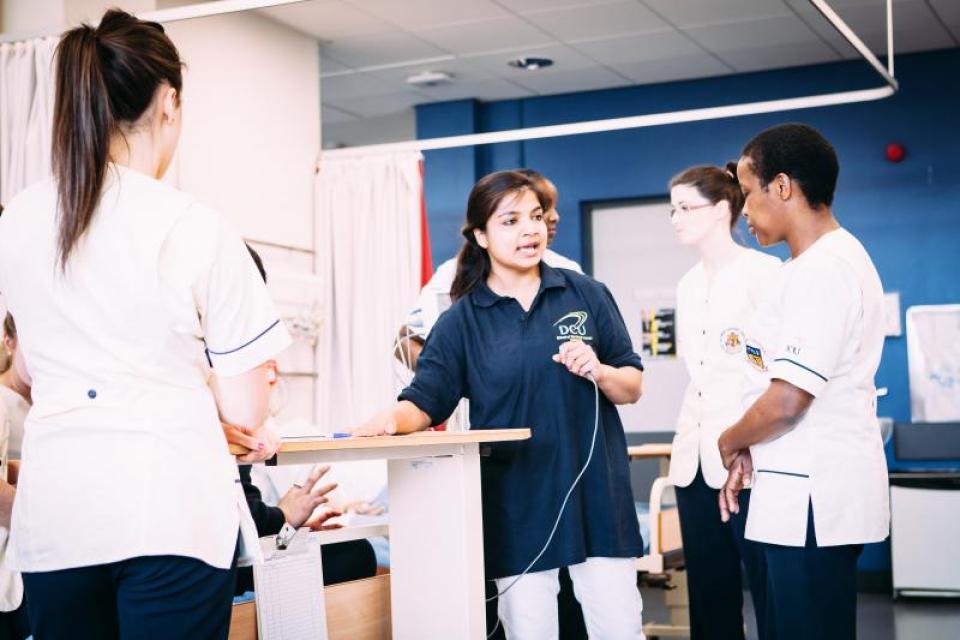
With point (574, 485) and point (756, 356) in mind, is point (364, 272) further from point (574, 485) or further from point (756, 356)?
point (756, 356)

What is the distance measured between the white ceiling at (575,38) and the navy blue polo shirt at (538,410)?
3368 mm

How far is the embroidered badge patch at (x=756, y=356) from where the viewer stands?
2.57 m

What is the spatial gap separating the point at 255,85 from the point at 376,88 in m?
1.80

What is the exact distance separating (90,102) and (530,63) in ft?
19.0

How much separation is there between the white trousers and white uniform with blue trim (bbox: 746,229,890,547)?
1.51ft

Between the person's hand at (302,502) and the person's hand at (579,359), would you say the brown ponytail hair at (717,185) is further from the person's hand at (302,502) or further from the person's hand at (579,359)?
the person's hand at (302,502)

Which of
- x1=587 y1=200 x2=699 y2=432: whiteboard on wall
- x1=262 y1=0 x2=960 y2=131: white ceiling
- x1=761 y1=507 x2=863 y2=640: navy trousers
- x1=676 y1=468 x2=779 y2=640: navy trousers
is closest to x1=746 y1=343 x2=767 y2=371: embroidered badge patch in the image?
x1=761 y1=507 x2=863 y2=640: navy trousers

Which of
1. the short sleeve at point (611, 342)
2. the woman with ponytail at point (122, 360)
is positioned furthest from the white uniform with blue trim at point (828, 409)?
the woman with ponytail at point (122, 360)

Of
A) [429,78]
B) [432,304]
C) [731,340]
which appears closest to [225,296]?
[731,340]

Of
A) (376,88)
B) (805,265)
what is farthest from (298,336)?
(805,265)

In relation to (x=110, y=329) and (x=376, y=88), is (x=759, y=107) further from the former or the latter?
(x=110, y=329)

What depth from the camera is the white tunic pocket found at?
2385 mm

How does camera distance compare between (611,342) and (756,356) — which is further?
(611,342)

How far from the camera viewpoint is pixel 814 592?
7.80ft
